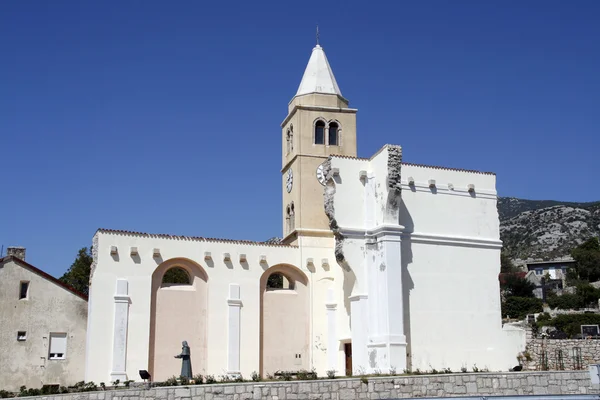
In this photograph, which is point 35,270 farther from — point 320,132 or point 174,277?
point 320,132

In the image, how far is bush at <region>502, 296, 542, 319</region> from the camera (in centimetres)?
7531

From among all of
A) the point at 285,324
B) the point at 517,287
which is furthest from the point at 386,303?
the point at 517,287

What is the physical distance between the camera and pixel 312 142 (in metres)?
40.7

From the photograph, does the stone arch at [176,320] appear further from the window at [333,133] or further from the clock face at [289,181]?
the window at [333,133]

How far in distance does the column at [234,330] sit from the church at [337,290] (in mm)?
55

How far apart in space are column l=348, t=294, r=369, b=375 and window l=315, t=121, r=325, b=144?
11.0m

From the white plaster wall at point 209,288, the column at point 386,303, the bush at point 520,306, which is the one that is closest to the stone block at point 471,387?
the column at point 386,303

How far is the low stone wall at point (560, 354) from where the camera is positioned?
33625 mm

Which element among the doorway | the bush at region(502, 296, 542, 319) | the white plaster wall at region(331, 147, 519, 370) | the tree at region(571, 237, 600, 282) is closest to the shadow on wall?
the white plaster wall at region(331, 147, 519, 370)

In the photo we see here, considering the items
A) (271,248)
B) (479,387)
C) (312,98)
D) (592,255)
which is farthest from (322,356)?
(592,255)

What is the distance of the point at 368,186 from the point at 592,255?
6356 cm

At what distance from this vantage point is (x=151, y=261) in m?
33.0

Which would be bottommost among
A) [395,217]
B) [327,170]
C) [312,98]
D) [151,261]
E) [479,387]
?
[479,387]

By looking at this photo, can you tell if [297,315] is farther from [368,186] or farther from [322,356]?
[368,186]
